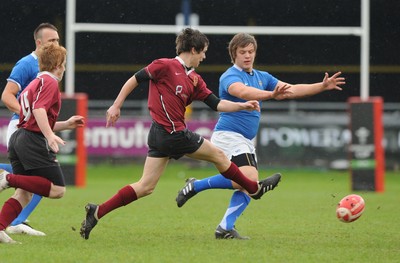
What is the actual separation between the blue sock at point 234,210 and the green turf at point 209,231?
219 millimetres

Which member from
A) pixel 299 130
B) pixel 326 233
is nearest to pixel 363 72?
pixel 299 130

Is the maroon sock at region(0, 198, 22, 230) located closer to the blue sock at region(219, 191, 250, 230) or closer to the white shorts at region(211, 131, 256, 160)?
the blue sock at region(219, 191, 250, 230)

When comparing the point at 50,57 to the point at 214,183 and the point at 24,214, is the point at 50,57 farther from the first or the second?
the point at 214,183

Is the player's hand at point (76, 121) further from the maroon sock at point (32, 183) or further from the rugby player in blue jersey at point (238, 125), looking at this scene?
the rugby player in blue jersey at point (238, 125)

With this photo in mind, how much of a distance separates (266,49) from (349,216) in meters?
16.9

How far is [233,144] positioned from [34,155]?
1947mm

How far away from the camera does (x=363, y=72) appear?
1531 centimetres

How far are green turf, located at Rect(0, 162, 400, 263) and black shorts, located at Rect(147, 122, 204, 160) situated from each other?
30.1 inches

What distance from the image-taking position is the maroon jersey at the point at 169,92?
25.5ft

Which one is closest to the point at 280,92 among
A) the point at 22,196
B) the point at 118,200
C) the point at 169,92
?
the point at 169,92

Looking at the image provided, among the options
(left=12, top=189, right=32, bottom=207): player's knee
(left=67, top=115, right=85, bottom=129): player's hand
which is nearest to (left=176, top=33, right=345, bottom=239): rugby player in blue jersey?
(left=67, top=115, right=85, bottom=129): player's hand

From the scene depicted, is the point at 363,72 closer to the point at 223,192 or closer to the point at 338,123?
the point at 223,192

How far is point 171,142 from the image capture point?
304 inches

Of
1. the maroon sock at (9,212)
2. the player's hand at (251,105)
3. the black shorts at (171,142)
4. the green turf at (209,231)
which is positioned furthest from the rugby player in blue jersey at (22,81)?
the player's hand at (251,105)
